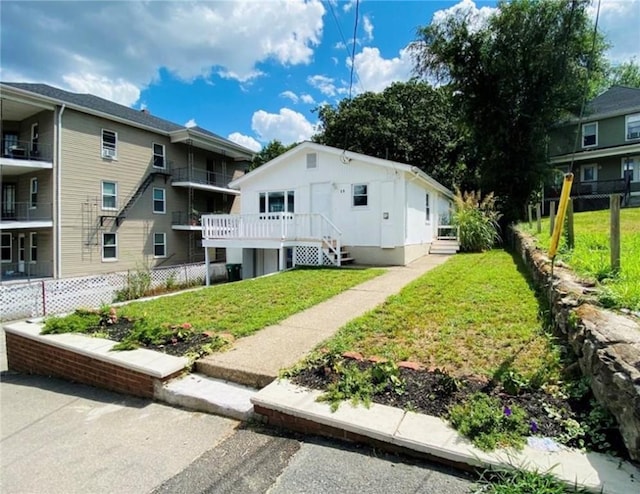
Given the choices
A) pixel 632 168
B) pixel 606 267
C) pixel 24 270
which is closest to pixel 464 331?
pixel 606 267

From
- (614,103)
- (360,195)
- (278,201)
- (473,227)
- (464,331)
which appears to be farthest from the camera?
(614,103)

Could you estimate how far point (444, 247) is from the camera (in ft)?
52.1

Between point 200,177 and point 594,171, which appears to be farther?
point 594,171

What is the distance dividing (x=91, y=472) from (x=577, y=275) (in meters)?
5.43

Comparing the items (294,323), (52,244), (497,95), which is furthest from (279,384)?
(497,95)

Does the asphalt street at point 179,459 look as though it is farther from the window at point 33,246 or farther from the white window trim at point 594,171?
the white window trim at point 594,171

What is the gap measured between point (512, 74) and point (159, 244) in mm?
20200

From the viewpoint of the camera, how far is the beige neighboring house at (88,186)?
1622cm

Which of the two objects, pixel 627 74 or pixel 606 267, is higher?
pixel 627 74

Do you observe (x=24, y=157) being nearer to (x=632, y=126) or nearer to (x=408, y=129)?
(x=408, y=129)

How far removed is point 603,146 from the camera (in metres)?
22.8

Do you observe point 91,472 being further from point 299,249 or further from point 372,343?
point 299,249

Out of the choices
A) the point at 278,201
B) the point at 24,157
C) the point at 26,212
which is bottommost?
the point at 26,212

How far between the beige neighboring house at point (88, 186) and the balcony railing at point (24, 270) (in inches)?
1.9
